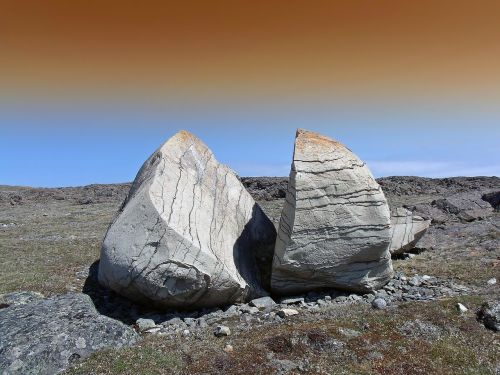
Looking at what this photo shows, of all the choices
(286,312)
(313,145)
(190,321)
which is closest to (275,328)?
(286,312)

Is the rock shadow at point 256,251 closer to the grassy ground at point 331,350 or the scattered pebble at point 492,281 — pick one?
the grassy ground at point 331,350

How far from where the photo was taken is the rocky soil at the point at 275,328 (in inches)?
452

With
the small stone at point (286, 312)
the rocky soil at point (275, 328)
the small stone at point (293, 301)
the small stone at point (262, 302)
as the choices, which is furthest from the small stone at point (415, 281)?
the small stone at point (262, 302)

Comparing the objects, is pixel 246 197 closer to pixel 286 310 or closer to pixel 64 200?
pixel 286 310

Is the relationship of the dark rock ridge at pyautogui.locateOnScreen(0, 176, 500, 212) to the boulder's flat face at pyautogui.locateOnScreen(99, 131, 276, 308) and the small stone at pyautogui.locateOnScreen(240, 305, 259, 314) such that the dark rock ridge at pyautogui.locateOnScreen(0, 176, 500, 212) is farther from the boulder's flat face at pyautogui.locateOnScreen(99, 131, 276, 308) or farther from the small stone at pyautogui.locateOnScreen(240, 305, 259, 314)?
the small stone at pyautogui.locateOnScreen(240, 305, 259, 314)

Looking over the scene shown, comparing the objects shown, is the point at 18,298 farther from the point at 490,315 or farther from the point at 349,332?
the point at 490,315

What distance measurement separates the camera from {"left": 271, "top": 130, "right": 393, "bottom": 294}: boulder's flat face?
1515 centimetres

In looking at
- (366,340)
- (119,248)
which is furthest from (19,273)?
(366,340)

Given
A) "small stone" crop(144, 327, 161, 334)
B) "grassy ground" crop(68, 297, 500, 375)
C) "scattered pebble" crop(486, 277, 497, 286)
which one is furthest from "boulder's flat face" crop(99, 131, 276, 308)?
"scattered pebble" crop(486, 277, 497, 286)

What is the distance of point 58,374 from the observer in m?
11.3

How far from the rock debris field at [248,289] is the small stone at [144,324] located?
6cm

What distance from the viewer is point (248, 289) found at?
15.5 metres

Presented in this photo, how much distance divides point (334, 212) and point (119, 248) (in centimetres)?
637

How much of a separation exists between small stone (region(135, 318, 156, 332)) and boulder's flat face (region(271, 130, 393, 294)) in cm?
402
